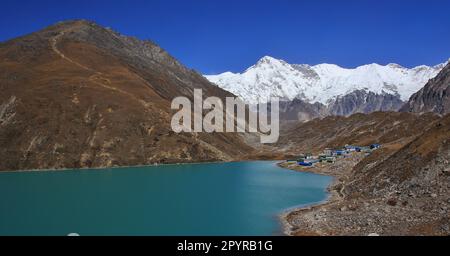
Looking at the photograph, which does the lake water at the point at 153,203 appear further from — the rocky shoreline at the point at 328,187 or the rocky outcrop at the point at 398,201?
the rocky outcrop at the point at 398,201

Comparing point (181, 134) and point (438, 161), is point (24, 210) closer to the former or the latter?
point (438, 161)

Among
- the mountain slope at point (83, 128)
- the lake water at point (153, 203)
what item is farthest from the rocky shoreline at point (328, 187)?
the mountain slope at point (83, 128)

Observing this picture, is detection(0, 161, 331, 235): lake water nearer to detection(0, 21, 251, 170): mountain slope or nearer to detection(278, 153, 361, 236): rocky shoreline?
detection(278, 153, 361, 236): rocky shoreline

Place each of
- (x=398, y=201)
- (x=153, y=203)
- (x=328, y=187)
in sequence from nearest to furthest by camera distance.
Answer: (x=398, y=201) → (x=153, y=203) → (x=328, y=187)

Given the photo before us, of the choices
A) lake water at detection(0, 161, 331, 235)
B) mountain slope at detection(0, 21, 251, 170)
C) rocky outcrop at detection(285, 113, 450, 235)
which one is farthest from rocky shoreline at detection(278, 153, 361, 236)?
mountain slope at detection(0, 21, 251, 170)

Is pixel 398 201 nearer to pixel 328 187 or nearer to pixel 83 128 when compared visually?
pixel 328 187

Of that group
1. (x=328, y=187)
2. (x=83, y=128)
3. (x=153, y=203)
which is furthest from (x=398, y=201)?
(x=83, y=128)

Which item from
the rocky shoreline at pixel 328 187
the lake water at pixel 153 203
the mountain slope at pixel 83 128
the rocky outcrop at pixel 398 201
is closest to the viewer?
the rocky outcrop at pixel 398 201
